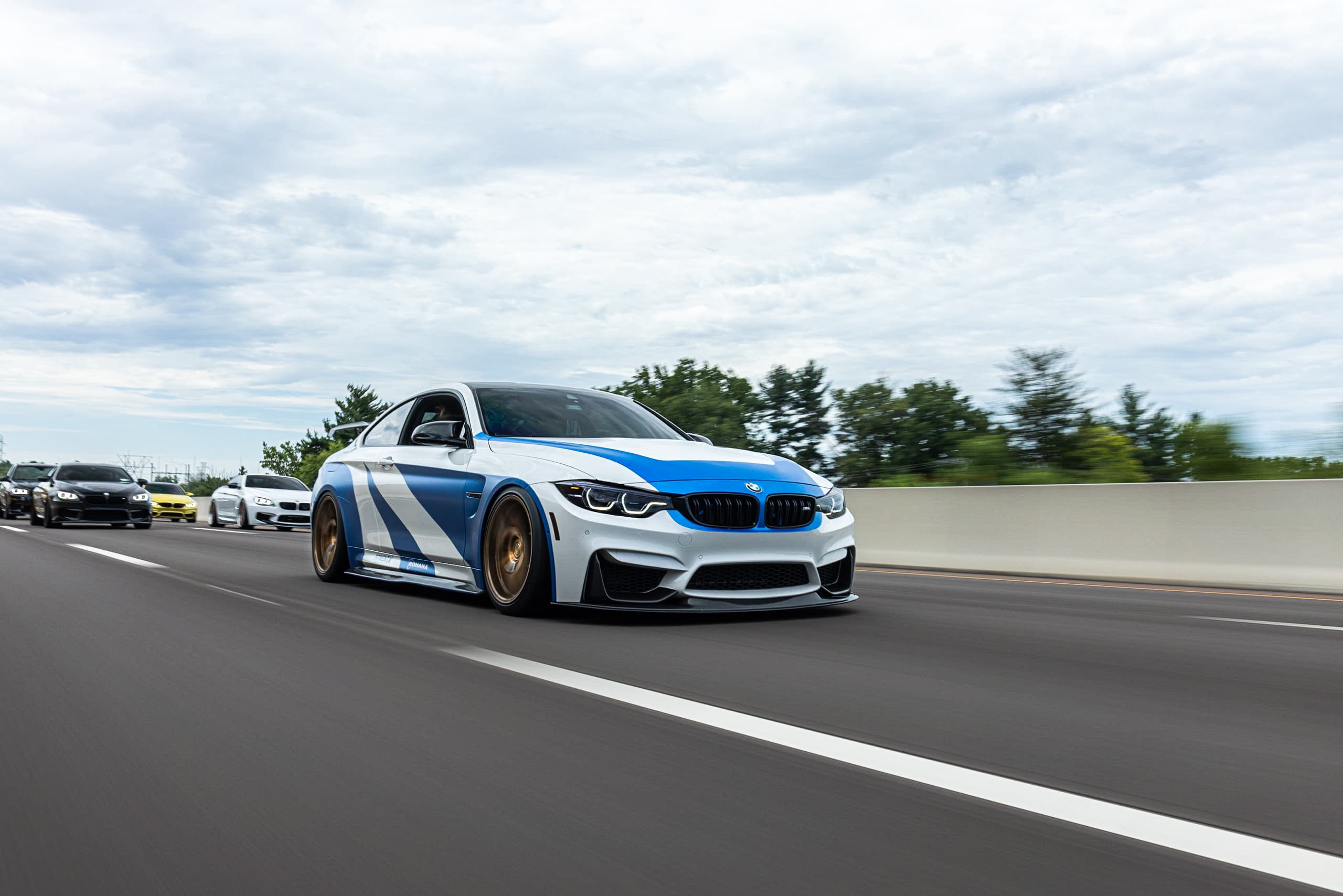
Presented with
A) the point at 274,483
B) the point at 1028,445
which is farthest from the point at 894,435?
the point at 274,483

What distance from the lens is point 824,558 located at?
7586 millimetres

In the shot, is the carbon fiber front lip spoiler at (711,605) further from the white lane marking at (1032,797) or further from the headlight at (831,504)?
the white lane marking at (1032,797)

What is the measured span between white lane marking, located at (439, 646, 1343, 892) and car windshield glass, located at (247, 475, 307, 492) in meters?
26.7

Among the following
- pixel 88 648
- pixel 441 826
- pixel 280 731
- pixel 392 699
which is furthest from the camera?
pixel 88 648

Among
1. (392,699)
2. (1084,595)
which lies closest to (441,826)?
(392,699)

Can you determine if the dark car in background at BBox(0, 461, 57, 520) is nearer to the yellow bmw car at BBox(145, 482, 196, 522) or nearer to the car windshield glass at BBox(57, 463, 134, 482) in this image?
the yellow bmw car at BBox(145, 482, 196, 522)

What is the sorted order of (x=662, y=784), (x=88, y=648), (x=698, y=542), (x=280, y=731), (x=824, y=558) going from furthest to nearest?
(x=824, y=558) → (x=698, y=542) → (x=88, y=648) → (x=280, y=731) → (x=662, y=784)

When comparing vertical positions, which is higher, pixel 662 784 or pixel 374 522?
pixel 374 522

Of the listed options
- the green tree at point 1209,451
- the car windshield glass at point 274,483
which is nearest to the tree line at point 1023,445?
the green tree at point 1209,451

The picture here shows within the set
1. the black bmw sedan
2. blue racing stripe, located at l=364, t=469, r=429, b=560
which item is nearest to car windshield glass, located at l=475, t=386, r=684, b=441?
blue racing stripe, located at l=364, t=469, r=429, b=560

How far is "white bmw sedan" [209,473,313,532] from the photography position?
2869 centimetres

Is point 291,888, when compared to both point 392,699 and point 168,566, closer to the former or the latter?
point 392,699

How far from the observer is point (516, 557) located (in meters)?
7.75

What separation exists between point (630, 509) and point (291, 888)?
445 centimetres
